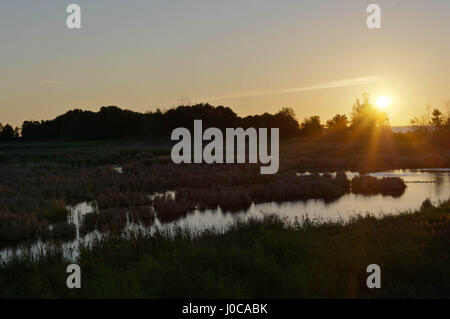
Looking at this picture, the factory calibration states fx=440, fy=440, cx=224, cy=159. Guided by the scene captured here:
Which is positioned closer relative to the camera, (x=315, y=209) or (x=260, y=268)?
(x=260, y=268)

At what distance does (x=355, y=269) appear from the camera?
911 cm

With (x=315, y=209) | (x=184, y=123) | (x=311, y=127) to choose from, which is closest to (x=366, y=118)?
(x=311, y=127)

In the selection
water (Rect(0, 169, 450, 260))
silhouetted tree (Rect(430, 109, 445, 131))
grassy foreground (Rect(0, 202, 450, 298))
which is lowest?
water (Rect(0, 169, 450, 260))

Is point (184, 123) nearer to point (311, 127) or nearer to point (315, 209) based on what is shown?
point (311, 127)

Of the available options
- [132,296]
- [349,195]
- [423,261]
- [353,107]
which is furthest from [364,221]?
[353,107]

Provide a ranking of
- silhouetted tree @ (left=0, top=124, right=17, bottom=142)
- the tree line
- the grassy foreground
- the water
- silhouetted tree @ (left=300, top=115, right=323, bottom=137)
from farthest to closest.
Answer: silhouetted tree @ (left=0, top=124, right=17, bottom=142) → silhouetted tree @ (left=300, top=115, right=323, bottom=137) → the tree line → the water → the grassy foreground

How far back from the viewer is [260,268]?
8922mm

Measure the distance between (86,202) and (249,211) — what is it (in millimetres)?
10262

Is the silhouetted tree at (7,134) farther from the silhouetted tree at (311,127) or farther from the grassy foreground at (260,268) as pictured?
the grassy foreground at (260,268)

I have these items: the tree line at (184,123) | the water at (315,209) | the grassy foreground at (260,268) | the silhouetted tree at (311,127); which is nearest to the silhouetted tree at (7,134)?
the tree line at (184,123)

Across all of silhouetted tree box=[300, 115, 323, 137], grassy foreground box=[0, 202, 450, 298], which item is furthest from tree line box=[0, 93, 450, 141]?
grassy foreground box=[0, 202, 450, 298]

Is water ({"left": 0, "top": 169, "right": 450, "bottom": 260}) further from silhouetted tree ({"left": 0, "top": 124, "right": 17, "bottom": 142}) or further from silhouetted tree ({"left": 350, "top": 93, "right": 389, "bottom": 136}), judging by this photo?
silhouetted tree ({"left": 0, "top": 124, "right": 17, "bottom": 142})

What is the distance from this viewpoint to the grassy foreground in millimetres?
7984

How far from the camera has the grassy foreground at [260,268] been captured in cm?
798
